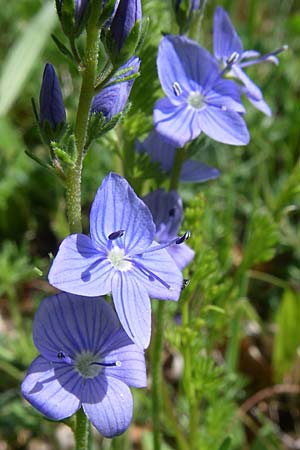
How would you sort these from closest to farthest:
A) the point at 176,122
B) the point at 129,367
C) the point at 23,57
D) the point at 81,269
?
the point at 81,269
the point at 129,367
the point at 176,122
the point at 23,57

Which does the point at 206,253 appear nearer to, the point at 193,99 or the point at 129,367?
the point at 193,99

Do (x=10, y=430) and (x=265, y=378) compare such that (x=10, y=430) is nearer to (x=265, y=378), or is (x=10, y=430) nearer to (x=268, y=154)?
(x=265, y=378)

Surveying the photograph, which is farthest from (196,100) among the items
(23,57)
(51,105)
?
(23,57)

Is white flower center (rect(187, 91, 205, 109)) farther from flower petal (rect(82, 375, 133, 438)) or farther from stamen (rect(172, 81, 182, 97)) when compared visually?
flower petal (rect(82, 375, 133, 438))

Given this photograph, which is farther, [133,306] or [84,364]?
[84,364]

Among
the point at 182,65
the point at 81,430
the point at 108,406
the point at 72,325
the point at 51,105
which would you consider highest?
the point at 182,65

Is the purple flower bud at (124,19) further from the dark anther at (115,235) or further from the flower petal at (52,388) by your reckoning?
the flower petal at (52,388)

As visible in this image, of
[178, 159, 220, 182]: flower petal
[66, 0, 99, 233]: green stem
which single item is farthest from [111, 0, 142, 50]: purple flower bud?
[178, 159, 220, 182]: flower petal
